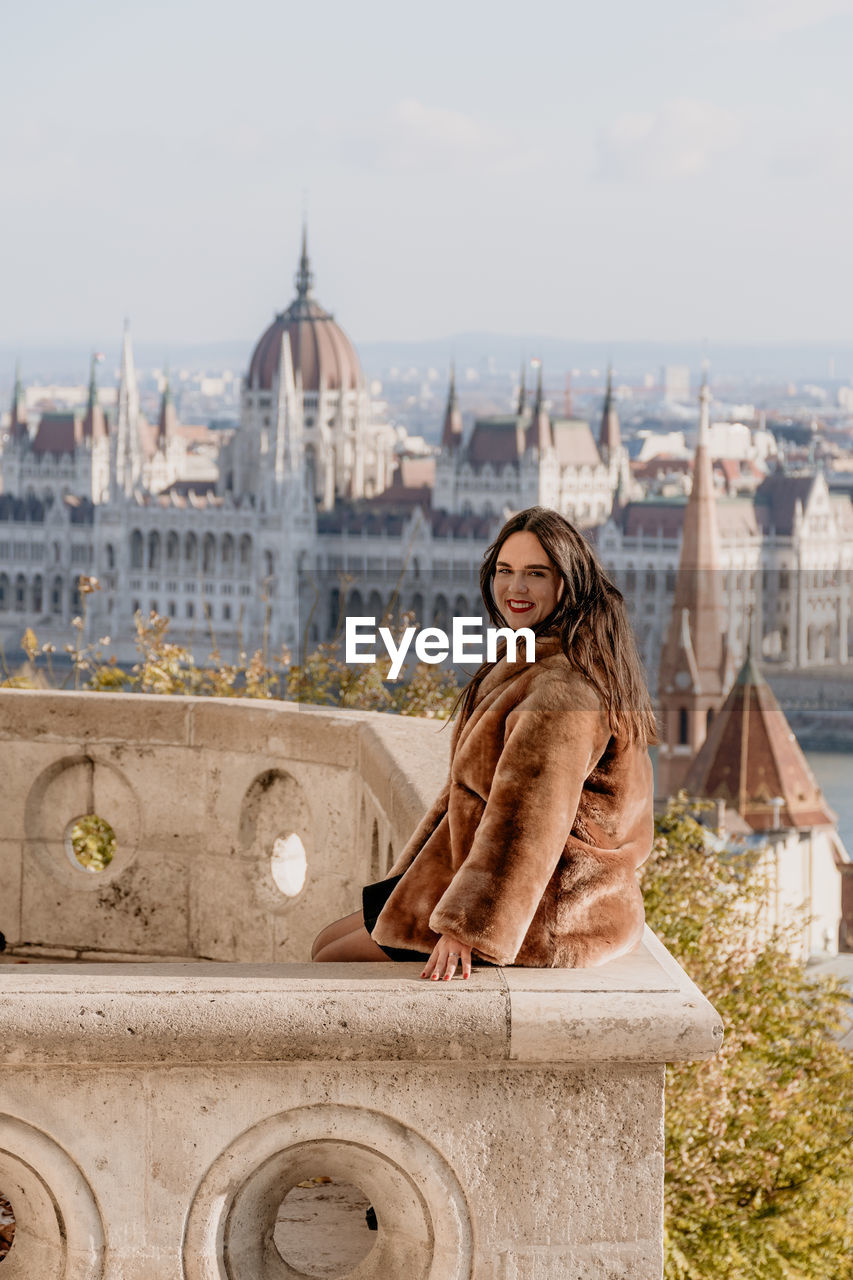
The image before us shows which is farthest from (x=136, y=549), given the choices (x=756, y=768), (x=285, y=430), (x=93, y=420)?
(x=756, y=768)

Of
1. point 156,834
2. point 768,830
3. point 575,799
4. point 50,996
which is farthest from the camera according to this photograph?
point 768,830

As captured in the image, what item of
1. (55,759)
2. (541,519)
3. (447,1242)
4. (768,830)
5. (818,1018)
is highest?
(541,519)

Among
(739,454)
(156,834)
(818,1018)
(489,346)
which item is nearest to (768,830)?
Result: (818,1018)

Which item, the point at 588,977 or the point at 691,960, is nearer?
the point at 588,977

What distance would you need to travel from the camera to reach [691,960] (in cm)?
541

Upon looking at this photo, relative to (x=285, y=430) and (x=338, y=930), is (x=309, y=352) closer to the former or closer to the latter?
(x=285, y=430)

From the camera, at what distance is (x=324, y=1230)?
2.02 meters

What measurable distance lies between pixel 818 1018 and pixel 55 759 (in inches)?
188

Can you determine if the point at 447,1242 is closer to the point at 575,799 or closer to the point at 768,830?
the point at 575,799

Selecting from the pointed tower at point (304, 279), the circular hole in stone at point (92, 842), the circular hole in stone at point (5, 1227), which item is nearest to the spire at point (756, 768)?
the circular hole in stone at point (92, 842)

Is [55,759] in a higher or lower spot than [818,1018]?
higher

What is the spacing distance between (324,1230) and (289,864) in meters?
0.87

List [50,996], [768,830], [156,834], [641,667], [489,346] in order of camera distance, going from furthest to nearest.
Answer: [489,346], [768,830], [156,834], [641,667], [50,996]

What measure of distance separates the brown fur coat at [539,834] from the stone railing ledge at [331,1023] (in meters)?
0.13
